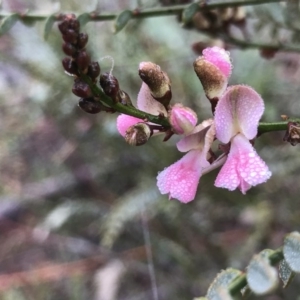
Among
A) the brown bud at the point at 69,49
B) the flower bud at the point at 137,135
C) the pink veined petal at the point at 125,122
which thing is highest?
the brown bud at the point at 69,49

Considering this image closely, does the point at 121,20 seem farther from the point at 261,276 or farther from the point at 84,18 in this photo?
the point at 261,276

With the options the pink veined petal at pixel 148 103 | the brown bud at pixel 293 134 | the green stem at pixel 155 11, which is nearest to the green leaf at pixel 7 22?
the green stem at pixel 155 11

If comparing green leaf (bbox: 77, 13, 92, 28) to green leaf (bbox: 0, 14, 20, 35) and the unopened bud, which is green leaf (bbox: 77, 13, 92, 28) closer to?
green leaf (bbox: 0, 14, 20, 35)

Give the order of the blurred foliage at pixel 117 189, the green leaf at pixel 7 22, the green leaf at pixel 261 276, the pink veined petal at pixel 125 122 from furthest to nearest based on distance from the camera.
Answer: the blurred foliage at pixel 117 189, the green leaf at pixel 7 22, the pink veined petal at pixel 125 122, the green leaf at pixel 261 276

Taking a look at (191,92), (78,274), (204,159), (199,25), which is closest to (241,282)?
(204,159)

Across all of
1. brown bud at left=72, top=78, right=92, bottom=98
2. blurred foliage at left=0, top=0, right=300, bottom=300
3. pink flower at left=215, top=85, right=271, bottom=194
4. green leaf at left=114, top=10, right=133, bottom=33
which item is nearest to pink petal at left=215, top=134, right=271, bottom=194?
pink flower at left=215, top=85, right=271, bottom=194

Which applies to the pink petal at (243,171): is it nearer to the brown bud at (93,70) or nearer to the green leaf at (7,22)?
the brown bud at (93,70)
